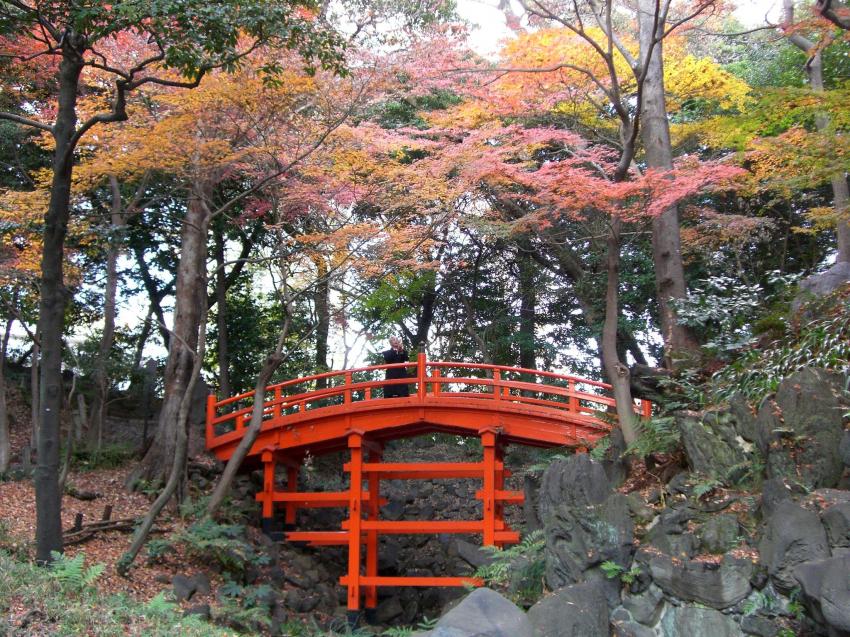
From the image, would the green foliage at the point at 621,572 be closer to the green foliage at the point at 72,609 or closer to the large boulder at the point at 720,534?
the large boulder at the point at 720,534

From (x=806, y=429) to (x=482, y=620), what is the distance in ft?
12.5

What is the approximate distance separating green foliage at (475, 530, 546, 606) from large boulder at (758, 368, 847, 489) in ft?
9.16

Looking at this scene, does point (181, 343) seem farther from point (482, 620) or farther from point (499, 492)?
point (482, 620)

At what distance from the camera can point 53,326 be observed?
26.1 ft

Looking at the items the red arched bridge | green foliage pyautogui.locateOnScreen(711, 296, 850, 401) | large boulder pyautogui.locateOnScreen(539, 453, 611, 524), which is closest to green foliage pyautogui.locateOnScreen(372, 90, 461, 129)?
the red arched bridge

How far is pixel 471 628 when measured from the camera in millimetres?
6066

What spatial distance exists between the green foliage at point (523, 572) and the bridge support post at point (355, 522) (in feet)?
13.2

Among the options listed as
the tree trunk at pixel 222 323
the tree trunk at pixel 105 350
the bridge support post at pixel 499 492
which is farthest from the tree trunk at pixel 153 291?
the bridge support post at pixel 499 492

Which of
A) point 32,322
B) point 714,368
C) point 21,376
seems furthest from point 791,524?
point 21,376

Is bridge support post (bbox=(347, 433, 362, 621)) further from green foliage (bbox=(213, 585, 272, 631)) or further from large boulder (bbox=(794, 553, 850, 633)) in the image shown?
large boulder (bbox=(794, 553, 850, 633))

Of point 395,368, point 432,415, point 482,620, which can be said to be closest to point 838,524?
point 482,620

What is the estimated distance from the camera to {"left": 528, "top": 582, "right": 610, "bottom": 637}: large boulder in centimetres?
748

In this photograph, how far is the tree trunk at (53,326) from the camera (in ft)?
25.5

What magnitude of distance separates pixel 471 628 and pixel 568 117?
12486mm
